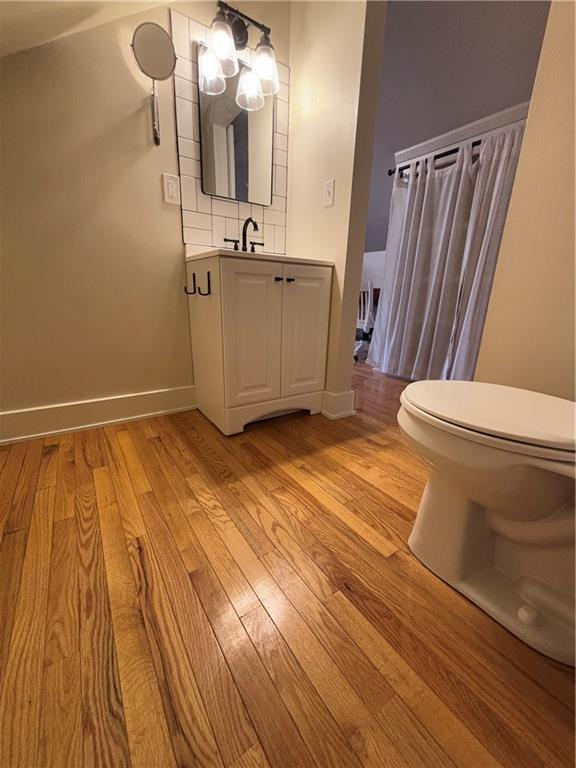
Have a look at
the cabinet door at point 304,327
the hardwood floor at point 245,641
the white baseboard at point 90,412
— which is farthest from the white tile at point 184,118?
the hardwood floor at point 245,641

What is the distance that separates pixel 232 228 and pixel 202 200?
19 centimetres

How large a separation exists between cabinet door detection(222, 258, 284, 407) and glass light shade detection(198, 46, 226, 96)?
0.90 m

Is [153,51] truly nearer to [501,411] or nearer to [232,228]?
[232,228]

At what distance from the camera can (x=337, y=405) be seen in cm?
169

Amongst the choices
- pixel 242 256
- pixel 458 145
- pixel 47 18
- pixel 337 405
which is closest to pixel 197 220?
pixel 242 256

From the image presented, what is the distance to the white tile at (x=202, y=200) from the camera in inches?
60.7

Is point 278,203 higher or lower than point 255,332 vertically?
higher

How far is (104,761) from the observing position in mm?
444

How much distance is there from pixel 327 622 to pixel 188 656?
28 centimetres

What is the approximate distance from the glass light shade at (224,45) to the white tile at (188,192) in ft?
1.57

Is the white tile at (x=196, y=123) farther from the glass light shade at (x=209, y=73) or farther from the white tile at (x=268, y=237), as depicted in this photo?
the white tile at (x=268, y=237)

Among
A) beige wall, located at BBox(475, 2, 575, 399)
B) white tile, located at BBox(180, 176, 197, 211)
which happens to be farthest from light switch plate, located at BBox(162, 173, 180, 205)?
beige wall, located at BBox(475, 2, 575, 399)

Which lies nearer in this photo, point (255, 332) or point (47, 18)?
point (47, 18)

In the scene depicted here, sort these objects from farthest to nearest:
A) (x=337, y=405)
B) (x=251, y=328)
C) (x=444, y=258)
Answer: (x=444, y=258) < (x=337, y=405) < (x=251, y=328)
